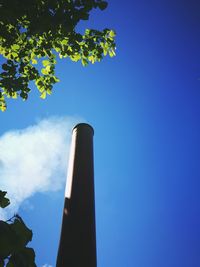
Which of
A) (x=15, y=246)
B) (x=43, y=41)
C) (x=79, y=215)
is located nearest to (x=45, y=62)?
(x=43, y=41)

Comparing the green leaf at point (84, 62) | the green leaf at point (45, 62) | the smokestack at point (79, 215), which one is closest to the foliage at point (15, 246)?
the smokestack at point (79, 215)

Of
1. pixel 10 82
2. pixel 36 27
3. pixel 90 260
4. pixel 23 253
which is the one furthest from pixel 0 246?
pixel 10 82

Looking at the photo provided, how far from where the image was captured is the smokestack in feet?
15.7

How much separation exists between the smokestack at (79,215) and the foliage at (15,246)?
9.66 feet

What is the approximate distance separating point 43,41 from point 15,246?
5.36 meters

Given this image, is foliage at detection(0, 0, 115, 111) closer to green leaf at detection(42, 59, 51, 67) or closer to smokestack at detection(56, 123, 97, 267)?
green leaf at detection(42, 59, 51, 67)

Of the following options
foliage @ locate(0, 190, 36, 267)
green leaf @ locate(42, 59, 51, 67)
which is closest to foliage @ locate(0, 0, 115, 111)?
green leaf @ locate(42, 59, 51, 67)

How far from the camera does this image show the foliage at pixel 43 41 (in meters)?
4.97

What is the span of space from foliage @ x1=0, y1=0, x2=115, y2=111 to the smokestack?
2.15 meters

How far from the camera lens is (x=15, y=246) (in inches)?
77.6

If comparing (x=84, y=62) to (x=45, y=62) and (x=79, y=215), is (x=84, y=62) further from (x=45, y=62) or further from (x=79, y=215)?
(x=79, y=215)

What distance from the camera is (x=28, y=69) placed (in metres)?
6.49

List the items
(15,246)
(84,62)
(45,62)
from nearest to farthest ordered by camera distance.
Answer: (15,246) < (84,62) < (45,62)

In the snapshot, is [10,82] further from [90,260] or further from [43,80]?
[90,260]
